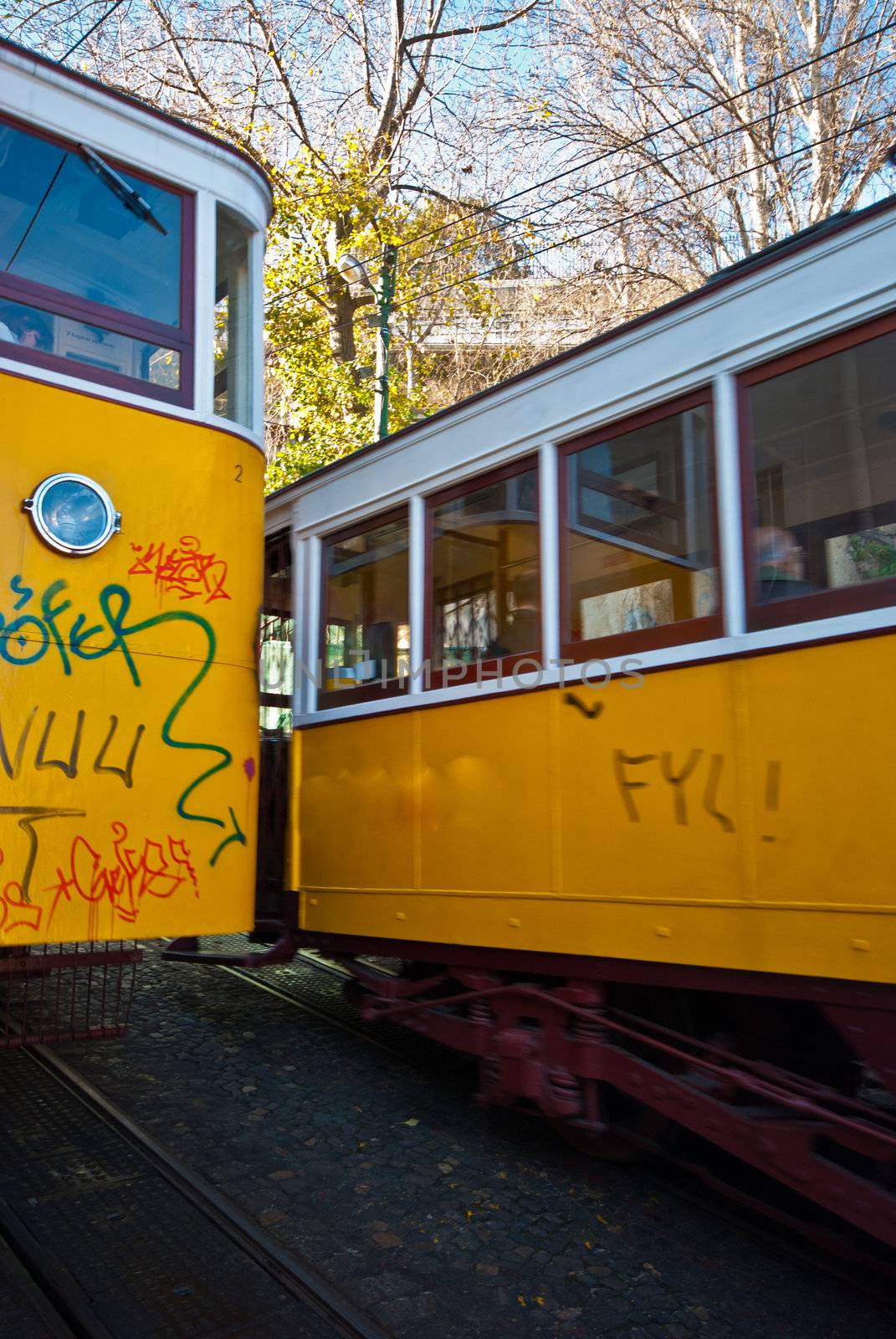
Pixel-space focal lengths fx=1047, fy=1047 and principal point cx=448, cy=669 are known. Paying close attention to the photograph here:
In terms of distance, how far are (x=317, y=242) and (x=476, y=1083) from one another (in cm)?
1147

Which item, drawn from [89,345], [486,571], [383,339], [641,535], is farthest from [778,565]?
[383,339]

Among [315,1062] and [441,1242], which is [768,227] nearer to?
[315,1062]

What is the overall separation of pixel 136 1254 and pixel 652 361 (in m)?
3.40

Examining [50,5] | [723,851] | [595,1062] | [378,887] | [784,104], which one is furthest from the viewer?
[784,104]

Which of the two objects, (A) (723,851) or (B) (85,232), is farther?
(B) (85,232)

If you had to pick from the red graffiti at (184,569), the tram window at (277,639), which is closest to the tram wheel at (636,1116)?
the red graffiti at (184,569)

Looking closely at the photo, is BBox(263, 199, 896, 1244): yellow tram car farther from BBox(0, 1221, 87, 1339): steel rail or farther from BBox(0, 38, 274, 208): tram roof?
BBox(0, 1221, 87, 1339): steel rail

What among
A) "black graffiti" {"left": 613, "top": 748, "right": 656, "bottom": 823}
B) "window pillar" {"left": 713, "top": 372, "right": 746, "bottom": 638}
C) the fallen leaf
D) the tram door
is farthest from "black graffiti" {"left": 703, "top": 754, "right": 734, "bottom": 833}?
the tram door

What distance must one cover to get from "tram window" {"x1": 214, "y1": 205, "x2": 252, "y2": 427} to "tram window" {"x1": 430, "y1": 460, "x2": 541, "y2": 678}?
3.11ft

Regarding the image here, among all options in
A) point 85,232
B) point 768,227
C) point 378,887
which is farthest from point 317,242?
point 378,887

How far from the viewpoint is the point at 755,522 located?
3.36 m

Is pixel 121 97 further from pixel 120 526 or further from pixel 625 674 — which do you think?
pixel 625 674

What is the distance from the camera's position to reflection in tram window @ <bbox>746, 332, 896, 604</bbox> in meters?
3.09

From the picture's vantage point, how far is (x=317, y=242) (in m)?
13.5
